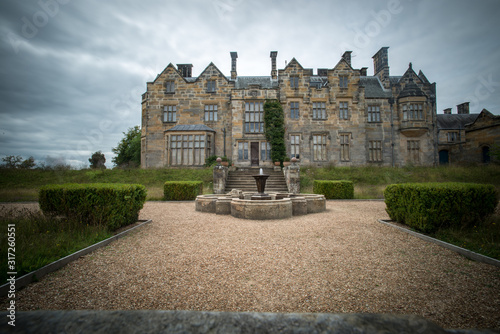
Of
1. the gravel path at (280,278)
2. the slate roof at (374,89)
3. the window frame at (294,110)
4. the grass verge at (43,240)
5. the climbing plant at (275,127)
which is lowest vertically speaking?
the gravel path at (280,278)

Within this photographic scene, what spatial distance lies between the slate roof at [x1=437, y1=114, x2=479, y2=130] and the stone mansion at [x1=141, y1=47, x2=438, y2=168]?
12.1 m

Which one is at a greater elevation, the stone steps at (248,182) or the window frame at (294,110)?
the window frame at (294,110)

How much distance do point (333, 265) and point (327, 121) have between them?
20591 mm

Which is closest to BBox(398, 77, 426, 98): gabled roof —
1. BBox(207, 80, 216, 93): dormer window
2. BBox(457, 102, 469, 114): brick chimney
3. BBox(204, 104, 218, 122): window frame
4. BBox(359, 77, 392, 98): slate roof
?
BBox(359, 77, 392, 98): slate roof

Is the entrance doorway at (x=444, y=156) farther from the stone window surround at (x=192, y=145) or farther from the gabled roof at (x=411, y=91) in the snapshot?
the stone window surround at (x=192, y=145)

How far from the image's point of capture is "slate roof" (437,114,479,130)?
32094 mm

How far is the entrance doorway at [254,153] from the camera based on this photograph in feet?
73.7

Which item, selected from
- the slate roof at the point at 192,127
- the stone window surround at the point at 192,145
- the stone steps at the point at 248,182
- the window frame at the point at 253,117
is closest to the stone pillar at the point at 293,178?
the stone steps at the point at 248,182

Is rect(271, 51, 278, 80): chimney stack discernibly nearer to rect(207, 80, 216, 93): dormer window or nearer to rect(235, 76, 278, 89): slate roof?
rect(235, 76, 278, 89): slate roof

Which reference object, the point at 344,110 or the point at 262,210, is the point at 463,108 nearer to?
the point at 344,110

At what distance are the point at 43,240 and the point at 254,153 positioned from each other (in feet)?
61.3

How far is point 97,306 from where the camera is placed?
282 centimetres

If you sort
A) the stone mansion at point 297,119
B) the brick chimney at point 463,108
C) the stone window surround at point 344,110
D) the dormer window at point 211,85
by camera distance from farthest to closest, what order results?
the brick chimney at point 463,108 < the dormer window at point 211,85 < the stone window surround at point 344,110 < the stone mansion at point 297,119

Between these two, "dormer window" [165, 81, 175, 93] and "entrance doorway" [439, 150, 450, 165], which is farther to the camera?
"entrance doorway" [439, 150, 450, 165]
